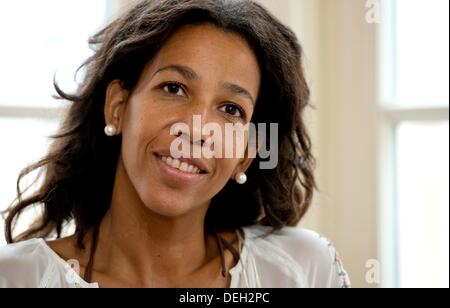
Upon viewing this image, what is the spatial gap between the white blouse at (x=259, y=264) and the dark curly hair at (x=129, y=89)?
6 centimetres

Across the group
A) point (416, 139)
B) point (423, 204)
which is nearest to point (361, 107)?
point (416, 139)

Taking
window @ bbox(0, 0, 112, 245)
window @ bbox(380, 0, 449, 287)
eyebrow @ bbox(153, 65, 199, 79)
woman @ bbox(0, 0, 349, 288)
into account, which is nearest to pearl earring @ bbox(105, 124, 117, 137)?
woman @ bbox(0, 0, 349, 288)

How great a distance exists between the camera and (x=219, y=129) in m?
0.82

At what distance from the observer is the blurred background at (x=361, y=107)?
3.82 ft

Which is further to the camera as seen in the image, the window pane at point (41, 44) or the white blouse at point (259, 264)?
the window pane at point (41, 44)

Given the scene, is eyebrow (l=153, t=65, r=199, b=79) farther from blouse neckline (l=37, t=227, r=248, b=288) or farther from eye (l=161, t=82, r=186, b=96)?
blouse neckline (l=37, t=227, r=248, b=288)

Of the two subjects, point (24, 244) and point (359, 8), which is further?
point (359, 8)

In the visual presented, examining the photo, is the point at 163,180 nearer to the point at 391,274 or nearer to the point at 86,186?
the point at 86,186

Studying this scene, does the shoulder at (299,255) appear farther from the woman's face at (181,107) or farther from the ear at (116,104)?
the ear at (116,104)

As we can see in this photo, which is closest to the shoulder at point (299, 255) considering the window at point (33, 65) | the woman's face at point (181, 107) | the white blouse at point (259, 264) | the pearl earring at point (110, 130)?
the white blouse at point (259, 264)

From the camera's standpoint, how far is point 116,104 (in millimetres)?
854

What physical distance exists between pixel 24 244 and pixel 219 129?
1.01 ft
